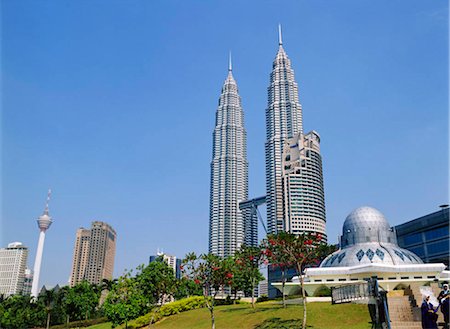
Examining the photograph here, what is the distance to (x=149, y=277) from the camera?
64938 millimetres

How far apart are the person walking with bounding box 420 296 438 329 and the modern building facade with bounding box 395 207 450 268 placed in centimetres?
8864

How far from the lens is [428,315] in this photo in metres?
16.4

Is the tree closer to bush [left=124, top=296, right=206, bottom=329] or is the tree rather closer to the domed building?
bush [left=124, top=296, right=206, bottom=329]

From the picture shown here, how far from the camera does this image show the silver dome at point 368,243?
213 feet

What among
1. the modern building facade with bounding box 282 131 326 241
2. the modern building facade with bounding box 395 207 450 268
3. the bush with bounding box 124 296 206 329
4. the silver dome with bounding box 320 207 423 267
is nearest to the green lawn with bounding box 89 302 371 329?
the bush with bounding box 124 296 206 329

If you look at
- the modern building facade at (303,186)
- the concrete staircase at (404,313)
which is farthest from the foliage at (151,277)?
the modern building facade at (303,186)

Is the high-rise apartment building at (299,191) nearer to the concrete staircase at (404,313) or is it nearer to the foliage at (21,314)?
the foliage at (21,314)

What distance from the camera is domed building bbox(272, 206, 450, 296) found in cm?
6056

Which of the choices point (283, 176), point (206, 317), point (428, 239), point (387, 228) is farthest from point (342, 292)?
point (283, 176)

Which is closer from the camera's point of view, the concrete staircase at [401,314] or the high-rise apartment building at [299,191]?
the concrete staircase at [401,314]

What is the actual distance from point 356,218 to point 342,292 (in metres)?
30.0

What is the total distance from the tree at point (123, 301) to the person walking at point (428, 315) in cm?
4315

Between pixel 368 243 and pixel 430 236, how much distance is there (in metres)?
41.0

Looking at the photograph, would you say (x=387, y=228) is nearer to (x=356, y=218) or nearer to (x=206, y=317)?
(x=356, y=218)
